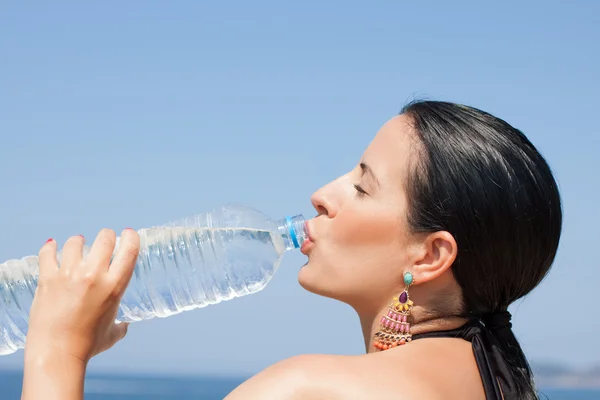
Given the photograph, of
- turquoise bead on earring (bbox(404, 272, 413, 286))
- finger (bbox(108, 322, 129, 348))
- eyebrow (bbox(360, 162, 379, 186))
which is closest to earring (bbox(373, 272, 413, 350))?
turquoise bead on earring (bbox(404, 272, 413, 286))

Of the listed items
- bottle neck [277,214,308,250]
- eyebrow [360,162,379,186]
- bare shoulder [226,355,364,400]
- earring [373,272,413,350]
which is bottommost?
bare shoulder [226,355,364,400]

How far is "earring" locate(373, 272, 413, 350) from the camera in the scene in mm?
2732

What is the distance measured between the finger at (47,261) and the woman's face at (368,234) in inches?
32.4

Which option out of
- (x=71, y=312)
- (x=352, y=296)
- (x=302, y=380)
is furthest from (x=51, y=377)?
(x=352, y=296)

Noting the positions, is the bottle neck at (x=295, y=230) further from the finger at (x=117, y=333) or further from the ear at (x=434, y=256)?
the finger at (x=117, y=333)

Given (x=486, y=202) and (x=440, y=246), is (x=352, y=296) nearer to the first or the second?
(x=440, y=246)

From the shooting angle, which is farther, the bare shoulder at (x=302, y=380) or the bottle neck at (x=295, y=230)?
the bottle neck at (x=295, y=230)

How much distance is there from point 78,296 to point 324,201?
0.90 metres

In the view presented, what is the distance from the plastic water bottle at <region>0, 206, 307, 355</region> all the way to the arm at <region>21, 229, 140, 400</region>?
1.14 m

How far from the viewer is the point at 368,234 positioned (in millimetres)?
2768

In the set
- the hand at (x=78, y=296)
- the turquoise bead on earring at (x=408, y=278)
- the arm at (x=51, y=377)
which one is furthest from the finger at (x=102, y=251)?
the turquoise bead on earring at (x=408, y=278)

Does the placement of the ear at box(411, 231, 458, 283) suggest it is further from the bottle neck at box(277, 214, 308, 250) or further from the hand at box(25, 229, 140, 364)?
the hand at box(25, 229, 140, 364)

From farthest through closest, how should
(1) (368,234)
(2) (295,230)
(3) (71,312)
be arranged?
(2) (295,230) < (1) (368,234) < (3) (71,312)

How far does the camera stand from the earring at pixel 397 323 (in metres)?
2.73
